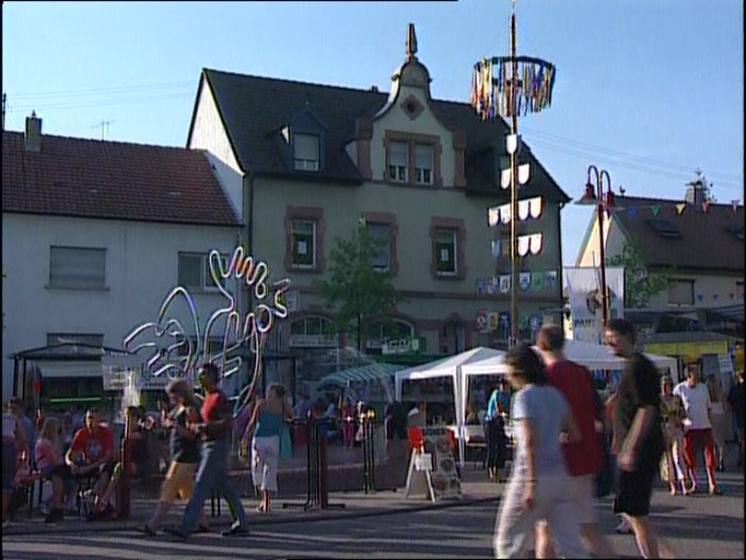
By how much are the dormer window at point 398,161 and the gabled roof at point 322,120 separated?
4.50 feet

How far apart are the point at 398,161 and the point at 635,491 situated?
1343 inches

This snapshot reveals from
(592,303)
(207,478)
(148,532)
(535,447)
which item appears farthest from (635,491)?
(592,303)

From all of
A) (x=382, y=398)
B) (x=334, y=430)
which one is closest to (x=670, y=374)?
(x=334, y=430)

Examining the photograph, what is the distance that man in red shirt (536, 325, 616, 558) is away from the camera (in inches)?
317

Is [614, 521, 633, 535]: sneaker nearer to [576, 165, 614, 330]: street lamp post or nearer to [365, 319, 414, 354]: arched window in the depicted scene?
[576, 165, 614, 330]: street lamp post

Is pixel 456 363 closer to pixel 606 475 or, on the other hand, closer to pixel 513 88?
pixel 513 88

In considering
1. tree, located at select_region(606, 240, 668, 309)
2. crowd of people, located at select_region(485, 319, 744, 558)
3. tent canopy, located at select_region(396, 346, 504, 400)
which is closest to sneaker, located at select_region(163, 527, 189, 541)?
crowd of people, located at select_region(485, 319, 744, 558)

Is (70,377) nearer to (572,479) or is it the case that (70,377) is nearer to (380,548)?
(380,548)

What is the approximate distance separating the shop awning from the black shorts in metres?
24.5

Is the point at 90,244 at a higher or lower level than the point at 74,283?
higher

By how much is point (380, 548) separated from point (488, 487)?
7.86 m

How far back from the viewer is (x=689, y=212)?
32.7m

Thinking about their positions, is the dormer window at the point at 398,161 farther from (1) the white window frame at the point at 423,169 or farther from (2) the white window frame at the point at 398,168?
(1) the white window frame at the point at 423,169

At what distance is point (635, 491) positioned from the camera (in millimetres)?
8297
